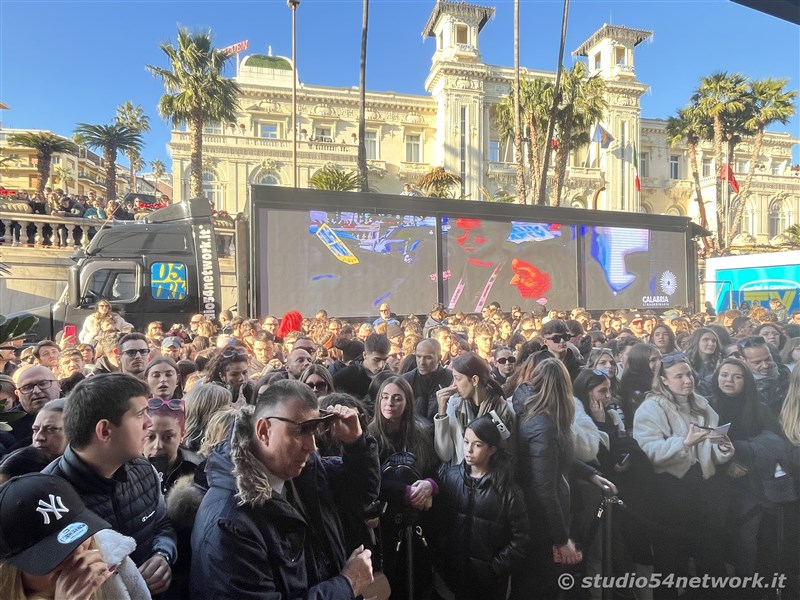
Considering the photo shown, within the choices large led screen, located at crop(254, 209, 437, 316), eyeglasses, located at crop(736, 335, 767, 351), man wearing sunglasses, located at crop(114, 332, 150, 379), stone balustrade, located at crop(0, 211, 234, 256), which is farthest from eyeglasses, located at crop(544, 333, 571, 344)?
stone balustrade, located at crop(0, 211, 234, 256)

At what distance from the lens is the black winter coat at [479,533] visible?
2968 millimetres

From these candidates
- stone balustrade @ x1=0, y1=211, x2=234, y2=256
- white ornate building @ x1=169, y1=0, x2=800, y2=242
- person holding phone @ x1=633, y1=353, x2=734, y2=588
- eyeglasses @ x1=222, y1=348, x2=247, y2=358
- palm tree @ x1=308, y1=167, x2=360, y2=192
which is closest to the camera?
person holding phone @ x1=633, y1=353, x2=734, y2=588

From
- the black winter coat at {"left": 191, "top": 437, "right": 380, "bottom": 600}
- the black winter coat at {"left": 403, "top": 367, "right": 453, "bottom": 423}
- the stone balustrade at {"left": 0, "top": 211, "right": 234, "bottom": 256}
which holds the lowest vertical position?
the black winter coat at {"left": 191, "top": 437, "right": 380, "bottom": 600}

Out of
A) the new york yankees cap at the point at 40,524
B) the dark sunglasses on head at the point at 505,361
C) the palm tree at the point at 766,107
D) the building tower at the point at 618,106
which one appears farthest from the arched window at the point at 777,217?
the new york yankees cap at the point at 40,524

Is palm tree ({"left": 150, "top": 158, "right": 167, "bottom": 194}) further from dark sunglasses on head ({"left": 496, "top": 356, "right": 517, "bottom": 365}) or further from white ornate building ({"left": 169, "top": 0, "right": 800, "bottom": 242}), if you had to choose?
dark sunglasses on head ({"left": 496, "top": 356, "right": 517, "bottom": 365})

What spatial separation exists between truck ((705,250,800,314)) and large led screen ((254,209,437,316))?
8185 mm

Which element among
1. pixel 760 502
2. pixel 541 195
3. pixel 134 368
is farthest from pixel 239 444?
pixel 541 195

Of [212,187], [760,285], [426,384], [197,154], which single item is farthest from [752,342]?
[212,187]

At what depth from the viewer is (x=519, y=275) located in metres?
10.7

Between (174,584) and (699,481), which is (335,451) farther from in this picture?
(699,481)

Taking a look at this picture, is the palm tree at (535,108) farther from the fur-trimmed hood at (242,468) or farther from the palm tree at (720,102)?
the fur-trimmed hood at (242,468)

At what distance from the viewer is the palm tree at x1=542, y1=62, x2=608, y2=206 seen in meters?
23.1

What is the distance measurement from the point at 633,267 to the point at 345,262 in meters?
6.58

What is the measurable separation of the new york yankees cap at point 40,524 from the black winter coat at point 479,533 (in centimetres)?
199
